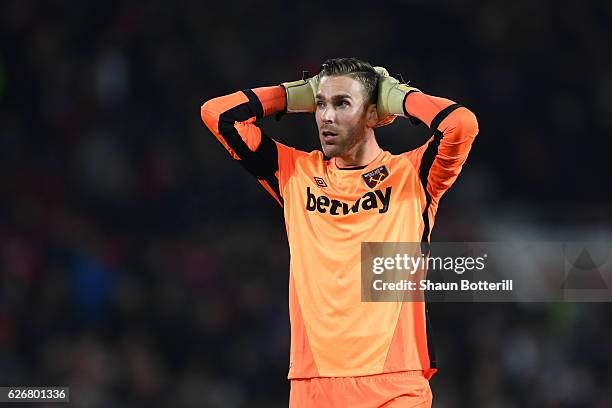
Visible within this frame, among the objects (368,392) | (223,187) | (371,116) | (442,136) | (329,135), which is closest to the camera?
(368,392)

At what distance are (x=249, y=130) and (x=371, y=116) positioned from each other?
21.2 inches

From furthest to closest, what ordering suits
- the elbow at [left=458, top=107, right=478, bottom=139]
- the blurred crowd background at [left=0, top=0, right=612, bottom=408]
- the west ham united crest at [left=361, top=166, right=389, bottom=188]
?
the blurred crowd background at [left=0, top=0, right=612, bottom=408] < the west ham united crest at [left=361, top=166, right=389, bottom=188] < the elbow at [left=458, top=107, right=478, bottom=139]

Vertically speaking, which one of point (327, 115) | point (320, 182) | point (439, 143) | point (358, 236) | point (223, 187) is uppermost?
point (223, 187)

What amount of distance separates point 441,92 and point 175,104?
2.58 meters

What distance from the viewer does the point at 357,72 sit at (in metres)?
4.25

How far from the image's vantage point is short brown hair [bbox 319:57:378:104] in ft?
13.9

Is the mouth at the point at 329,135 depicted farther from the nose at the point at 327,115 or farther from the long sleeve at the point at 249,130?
the long sleeve at the point at 249,130

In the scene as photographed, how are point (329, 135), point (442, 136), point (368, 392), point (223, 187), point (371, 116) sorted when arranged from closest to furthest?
point (368, 392) < point (442, 136) < point (329, 135) < point (371, 116) < point (223, 187)

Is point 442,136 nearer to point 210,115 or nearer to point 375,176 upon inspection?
point 375,176

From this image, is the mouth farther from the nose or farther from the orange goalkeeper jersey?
the orange goalkeeper jersey

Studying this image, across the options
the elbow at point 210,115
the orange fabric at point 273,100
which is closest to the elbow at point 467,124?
the orange fabric at point 273,100

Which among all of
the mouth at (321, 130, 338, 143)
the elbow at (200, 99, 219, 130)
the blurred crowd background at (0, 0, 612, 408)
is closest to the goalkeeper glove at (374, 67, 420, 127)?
the mouth at (321, 130, 338, 143)

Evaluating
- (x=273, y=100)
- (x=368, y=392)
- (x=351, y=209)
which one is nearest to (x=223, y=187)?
(x=273, y=100)

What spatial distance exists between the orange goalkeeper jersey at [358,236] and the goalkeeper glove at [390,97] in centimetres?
4
